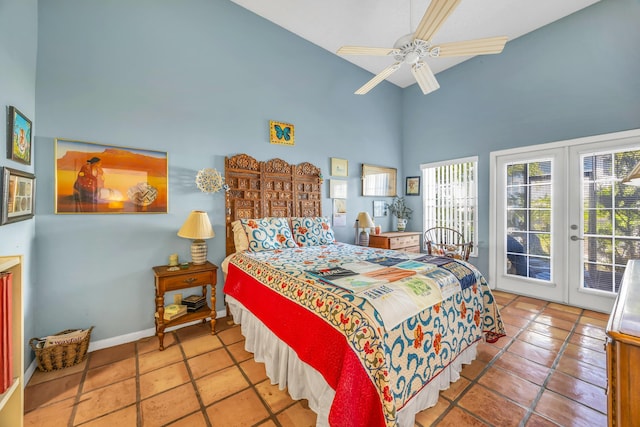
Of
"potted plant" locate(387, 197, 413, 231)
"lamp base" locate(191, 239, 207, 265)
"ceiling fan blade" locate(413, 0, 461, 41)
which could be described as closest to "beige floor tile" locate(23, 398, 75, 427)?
"lamp base" locate(191, 239, 207, 265)

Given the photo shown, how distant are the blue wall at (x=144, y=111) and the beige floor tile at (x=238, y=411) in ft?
4.62

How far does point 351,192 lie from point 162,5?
324cm

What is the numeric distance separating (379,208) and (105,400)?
13.5 ft

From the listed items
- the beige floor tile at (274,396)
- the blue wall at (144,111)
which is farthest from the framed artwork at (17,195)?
the beige floor tile at (274,396)

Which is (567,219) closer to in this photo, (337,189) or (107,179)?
(337,189)

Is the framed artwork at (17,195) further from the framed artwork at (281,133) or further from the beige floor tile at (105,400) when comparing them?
the framed artwork at (281,133)

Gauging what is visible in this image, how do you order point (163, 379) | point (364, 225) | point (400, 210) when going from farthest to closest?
1. point (400, 210)
2. point (364, 225)
3. point (163, 379)

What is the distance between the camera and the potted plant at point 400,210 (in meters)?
4.74

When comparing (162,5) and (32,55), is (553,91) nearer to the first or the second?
(162,5)

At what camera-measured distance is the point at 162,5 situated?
2604mm

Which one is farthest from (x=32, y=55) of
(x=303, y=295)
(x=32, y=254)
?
(x=303, y=295)

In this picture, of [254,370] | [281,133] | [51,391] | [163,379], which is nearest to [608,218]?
[281,133]

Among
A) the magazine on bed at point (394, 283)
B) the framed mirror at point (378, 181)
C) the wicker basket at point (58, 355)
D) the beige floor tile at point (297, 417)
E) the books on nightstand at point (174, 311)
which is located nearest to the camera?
the magazine on bed at point (394, 283)

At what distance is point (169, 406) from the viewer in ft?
5.28
